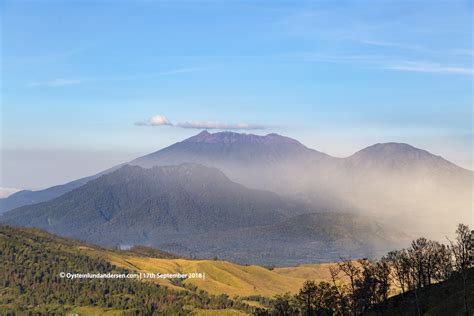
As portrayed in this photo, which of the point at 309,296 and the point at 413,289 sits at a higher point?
the point at 413,289

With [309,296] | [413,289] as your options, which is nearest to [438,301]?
[413,289]

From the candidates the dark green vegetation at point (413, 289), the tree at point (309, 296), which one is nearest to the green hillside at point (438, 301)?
the dark green vegetation at point (413, 289)

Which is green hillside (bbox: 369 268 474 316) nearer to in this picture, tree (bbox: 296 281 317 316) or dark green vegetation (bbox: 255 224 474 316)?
dark green vegetation (bbox: 255 224 474 316)

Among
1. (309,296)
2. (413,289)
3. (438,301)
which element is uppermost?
(413,289)

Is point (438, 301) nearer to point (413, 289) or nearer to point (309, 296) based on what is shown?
point (413, 289)

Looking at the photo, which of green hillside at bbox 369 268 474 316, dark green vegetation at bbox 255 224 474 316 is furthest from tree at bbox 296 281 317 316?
green hillside at bbox 369 268 474 316

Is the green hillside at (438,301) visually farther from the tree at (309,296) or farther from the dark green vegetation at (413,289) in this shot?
the tree at (309,296)

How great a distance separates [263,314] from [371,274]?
3878 centimetres

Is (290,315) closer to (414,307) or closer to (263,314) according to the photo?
(263,314)

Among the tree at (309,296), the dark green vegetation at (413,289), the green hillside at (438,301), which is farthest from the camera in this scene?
the tree at (309,296)

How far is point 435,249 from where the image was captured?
578ft

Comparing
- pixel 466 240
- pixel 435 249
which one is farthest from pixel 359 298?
pixel 466 240

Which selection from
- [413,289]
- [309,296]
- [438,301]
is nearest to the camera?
[438,301]

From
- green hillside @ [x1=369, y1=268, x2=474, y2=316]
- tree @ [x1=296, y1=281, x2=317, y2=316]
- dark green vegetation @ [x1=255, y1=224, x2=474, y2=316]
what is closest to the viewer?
green hillside @ [x1=369, y1=268, x2=474, y2=316]
